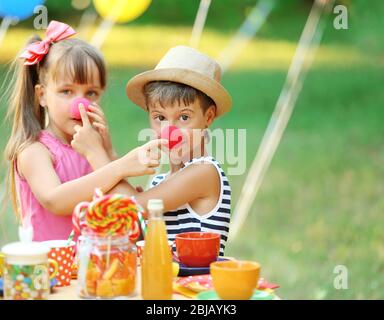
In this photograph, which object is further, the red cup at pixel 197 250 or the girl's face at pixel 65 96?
A: the girl's face at pixel 65 96

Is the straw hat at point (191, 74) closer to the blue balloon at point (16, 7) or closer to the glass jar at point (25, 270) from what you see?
the glass jar at point (25, 270)

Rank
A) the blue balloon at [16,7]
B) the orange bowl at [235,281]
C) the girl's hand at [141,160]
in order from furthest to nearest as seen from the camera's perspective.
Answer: the blue balloon at [16,7] → the girl's hand at [141,160] → the orange bowl at [235,281]

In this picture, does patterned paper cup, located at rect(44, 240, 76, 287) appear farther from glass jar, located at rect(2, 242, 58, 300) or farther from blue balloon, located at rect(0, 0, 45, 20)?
blue balloon, located at rect(0, 0, 45, 20)

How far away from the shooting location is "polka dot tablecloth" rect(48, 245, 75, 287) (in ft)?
5.59

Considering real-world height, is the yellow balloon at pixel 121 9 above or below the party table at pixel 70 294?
above

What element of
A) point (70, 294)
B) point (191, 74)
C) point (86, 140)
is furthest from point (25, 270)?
point (191, 74)

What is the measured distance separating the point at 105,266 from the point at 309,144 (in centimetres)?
365

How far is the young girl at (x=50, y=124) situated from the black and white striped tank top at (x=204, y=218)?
24cm

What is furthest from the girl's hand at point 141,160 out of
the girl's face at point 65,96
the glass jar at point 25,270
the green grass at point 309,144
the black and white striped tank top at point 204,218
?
the green grass at point 309,144

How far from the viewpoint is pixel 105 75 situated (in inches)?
87.4

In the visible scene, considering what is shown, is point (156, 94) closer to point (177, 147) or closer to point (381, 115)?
point (177, 147)

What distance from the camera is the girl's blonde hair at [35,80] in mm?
2145

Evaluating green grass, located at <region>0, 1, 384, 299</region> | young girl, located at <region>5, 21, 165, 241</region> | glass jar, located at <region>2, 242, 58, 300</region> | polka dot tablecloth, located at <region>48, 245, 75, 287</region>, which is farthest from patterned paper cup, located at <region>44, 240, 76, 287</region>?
green grass, located at <region>0, 1, 384, 299</region>
